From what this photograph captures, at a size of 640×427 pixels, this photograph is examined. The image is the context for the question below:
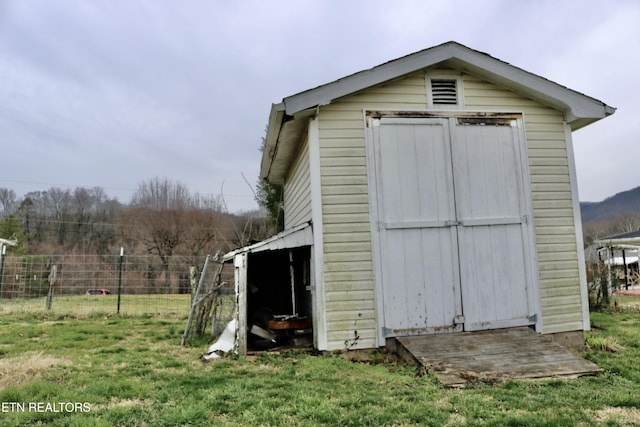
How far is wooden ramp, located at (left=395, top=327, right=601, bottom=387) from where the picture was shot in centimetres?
455

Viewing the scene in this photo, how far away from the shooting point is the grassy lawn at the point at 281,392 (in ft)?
10.9

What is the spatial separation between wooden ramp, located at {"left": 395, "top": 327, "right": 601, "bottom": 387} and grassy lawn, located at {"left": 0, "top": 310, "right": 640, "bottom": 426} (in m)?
0.20

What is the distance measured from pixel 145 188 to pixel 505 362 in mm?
49685

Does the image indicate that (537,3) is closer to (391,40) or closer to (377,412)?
(391,40)

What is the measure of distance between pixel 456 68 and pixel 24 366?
719 centimetres

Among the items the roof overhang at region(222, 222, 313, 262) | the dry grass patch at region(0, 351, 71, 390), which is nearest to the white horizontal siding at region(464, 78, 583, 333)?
the roof overhang at region(222, 222, 313, 262)

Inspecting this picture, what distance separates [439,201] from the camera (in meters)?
5.91

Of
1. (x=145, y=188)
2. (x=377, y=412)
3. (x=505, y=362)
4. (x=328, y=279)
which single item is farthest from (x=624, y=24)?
(x=145, y=188)

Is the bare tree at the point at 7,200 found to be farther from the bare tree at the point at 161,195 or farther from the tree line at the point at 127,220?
the bare tree at the point at 161,195

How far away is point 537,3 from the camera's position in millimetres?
7621

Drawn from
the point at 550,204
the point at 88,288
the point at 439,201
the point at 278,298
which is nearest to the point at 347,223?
the point at 439,201

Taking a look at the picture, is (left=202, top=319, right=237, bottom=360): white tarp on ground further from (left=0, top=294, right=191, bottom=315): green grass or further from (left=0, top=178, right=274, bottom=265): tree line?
(left=0, top=178, right=274, bottom=265): tree line

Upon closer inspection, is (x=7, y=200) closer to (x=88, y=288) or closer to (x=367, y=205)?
(x=88, y=288)

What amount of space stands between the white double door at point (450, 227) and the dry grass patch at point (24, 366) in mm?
4345
